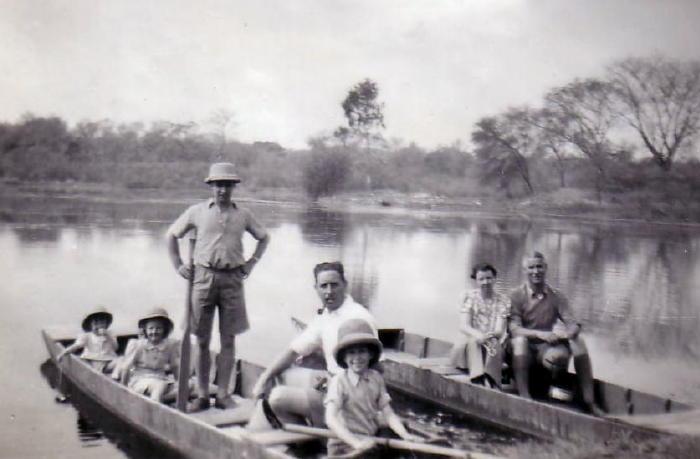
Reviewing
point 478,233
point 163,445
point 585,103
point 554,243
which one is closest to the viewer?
point 163,445

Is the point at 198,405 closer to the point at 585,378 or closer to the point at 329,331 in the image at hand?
the point at 329,331

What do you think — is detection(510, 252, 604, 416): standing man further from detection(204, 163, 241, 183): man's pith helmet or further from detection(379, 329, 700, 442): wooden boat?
detection(204, 163, 241, 183): man's pith helmet

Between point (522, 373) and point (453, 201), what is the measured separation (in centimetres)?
3154

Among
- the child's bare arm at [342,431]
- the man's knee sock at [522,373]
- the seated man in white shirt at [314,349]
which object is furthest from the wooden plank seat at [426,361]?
the child's bare arm at [342,431]

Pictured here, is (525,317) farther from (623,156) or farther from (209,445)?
(623,156)

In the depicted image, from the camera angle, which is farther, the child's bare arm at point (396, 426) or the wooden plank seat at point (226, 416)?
the wooden plank seat at point (226, 416)

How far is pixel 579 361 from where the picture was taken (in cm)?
577

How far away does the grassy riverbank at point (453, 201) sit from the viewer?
18.1 meters

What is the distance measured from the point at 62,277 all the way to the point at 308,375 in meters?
10.4

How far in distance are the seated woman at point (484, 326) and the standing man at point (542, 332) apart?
0.15 meters

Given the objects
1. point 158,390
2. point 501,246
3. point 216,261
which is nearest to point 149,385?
point 158,390

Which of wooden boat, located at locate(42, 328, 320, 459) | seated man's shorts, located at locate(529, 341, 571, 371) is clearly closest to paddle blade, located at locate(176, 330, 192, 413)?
wooden boat, located at locate(42, 328, 320, 459)

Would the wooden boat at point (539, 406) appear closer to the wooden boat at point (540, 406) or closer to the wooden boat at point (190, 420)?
the wooden boat at point (540, 406)

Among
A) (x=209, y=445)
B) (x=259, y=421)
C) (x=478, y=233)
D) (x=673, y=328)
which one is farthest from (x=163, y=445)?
(x=478, y=233)
